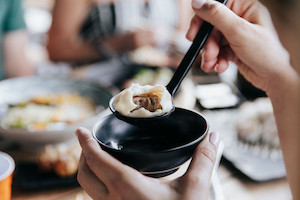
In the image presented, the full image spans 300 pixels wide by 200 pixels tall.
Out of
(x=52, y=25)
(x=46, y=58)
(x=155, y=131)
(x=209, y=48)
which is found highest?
(x=209, y=48)

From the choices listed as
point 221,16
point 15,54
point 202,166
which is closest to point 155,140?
point 202,166

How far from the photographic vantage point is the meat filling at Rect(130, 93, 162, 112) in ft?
2.19

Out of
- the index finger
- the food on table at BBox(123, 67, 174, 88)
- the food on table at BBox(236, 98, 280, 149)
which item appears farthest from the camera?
the food on table at BBox(123, 67, 174, 88)

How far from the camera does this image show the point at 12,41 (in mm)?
1994

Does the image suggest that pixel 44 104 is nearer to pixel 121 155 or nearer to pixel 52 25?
pixel 121 155

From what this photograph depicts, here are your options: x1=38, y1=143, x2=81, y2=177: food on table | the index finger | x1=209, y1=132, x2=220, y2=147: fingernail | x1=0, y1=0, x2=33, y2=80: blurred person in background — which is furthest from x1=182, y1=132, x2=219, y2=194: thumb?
x1=0, y1=0, x2=33, y2=80: blurred person in background

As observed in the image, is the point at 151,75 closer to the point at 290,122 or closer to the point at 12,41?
the point at 290,122

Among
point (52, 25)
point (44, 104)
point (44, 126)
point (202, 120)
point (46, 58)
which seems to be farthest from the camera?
point (46, 58)

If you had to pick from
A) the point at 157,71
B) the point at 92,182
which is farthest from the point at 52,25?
the point at 92,182

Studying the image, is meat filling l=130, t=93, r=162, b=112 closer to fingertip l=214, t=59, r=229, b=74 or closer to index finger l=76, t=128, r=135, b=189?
index finger l=76, t=128, r=135, b=189

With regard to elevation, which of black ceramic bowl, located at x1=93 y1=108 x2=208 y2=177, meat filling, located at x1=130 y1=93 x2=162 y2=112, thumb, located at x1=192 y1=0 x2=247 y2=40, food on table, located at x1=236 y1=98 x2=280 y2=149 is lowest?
food on table, located at x1=236 y1=98 x2=280 y2=149

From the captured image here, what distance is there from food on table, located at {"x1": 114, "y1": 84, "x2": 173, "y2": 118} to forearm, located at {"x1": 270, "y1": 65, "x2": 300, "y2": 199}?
326mm

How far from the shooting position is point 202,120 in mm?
658

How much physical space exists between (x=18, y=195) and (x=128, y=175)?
0.53 m
